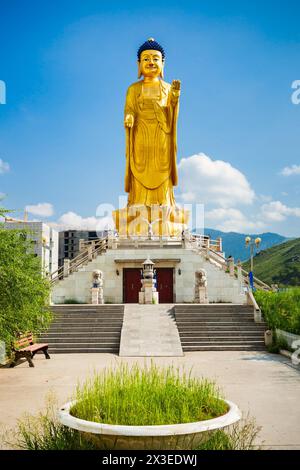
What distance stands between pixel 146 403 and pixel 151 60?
2410cm

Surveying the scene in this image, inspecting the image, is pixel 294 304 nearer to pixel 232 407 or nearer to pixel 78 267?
pixel 232 407

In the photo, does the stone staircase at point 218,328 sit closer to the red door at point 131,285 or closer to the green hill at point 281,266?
the red door at point 131,285

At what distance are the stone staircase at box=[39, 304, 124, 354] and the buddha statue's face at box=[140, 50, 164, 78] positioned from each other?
15.2 metres

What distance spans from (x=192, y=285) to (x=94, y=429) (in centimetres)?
1582

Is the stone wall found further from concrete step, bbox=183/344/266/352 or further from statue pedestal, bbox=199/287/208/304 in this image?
concrete step, bbox=183/344/266/352

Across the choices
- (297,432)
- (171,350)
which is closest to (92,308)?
(171,350)

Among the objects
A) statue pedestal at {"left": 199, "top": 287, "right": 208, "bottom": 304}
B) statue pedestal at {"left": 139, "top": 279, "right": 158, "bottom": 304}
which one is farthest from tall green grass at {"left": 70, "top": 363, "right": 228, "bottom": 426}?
statue pedestal at {"left": 199, "top": 287, "right": 208, "bottom": 304}

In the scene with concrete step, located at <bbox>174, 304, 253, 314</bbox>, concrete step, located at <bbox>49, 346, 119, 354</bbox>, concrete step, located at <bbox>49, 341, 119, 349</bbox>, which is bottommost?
concrete step, located at <bbox>49, 346, 119, 354</bbox>

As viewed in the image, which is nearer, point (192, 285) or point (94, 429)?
point (94, 429)

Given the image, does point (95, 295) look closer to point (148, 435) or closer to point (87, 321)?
point (87, 321)

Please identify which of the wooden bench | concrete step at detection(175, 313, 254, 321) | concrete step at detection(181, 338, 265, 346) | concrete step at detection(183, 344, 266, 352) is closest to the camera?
the wooden bench

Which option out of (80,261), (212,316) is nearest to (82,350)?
(212,316)

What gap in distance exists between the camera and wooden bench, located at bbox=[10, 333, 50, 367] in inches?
412

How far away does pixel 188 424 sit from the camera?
3912 mm
